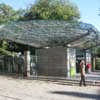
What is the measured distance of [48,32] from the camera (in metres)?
18.3

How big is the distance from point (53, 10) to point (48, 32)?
705 inches

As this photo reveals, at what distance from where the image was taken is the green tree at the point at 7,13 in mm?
34625

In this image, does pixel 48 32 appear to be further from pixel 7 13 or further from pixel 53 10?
pixel 7 13

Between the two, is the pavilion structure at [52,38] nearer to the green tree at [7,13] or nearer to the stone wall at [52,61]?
the stone wall at [52,61]

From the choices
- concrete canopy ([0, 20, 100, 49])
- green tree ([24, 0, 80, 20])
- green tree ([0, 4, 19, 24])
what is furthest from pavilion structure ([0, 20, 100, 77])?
green tree ([0, 4, 19, 24])

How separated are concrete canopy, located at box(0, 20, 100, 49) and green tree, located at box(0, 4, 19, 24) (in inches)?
532

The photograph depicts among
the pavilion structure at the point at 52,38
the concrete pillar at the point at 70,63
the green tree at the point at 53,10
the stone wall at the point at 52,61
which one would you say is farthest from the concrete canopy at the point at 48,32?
the green tree at the point at 53,10

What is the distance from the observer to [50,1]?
37.1 m

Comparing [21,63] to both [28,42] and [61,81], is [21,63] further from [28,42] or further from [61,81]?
[61,81]

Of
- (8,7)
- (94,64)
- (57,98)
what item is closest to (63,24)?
(57,98)

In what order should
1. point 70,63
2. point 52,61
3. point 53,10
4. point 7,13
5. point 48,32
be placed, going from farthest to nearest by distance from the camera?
point 53,10
point 7,13
point 52,61
point 70,63
point 48,32

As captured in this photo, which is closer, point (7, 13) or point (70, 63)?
point (70, 63)

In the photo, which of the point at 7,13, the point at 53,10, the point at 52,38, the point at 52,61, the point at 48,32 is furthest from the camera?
the point at 53,10

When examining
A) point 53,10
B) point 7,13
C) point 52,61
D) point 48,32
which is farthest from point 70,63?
point 7,13
